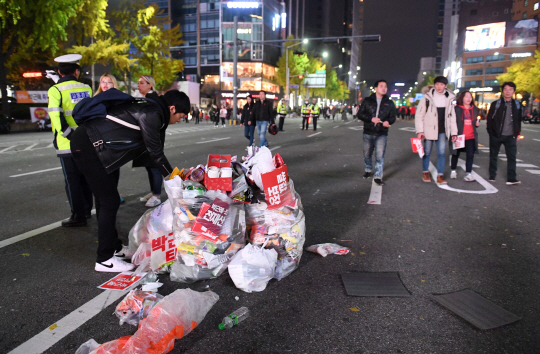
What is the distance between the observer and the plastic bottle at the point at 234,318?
8.05 ft

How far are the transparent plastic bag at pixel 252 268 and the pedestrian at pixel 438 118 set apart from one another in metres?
5.29

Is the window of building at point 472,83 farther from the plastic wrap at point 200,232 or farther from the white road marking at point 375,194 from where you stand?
the plastic wrap at point 200,232

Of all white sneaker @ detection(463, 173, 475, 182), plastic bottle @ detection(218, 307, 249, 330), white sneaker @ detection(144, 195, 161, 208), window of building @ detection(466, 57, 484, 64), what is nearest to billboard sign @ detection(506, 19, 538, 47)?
window of building @ detection(466, 57, 484, 64)

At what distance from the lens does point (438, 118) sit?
7.19 m

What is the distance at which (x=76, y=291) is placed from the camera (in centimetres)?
294

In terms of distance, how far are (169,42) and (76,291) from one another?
37.2m

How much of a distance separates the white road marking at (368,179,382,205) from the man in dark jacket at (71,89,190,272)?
12.0ft

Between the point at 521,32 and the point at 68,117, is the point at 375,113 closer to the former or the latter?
the point at 68,117

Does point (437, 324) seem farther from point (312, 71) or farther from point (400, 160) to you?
point (312, 71)

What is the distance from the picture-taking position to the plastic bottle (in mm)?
2455

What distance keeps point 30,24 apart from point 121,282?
23.6 meters

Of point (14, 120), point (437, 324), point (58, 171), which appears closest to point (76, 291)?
point (437, 324)

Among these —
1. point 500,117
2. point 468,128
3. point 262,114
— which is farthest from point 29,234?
point 262,114

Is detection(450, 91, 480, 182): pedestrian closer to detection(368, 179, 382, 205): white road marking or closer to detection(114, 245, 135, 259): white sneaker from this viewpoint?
detection(368, 179, 382, 205): white road marking
